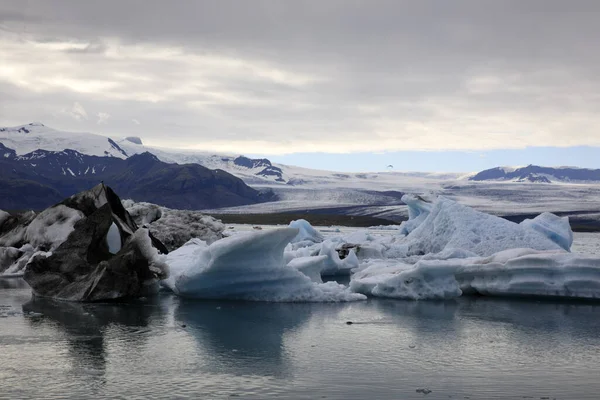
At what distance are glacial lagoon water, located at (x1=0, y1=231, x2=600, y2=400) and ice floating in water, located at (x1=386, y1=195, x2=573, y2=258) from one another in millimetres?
4419

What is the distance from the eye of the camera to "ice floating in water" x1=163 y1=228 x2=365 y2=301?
13.2 meters

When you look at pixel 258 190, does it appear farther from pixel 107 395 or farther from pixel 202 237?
pixel 107 395

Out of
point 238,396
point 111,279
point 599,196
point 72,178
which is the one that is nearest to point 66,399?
point 238,396

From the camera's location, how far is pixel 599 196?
9038 centimetres

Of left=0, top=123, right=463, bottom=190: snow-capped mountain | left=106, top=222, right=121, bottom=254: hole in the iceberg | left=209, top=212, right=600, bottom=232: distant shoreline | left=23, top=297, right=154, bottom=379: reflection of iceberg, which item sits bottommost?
left=209, top=212, right=600, bottom=232: distant shoreline

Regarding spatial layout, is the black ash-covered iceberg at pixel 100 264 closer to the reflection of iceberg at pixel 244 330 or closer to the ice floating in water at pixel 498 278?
the reflection of iceberg at pixel 244 330

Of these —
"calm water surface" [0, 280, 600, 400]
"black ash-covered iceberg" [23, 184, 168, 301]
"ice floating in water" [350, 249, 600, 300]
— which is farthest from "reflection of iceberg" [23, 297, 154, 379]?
"ice floating in water" [350, 249, 600, 300]

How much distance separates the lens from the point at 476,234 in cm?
1961

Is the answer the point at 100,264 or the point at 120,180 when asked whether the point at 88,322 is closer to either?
the point at 100,264

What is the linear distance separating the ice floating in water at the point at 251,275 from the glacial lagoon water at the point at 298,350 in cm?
37

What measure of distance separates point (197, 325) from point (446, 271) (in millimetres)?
5843

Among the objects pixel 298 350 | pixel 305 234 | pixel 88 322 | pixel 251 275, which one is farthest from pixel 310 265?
pixel 305 234

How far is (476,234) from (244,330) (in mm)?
10195

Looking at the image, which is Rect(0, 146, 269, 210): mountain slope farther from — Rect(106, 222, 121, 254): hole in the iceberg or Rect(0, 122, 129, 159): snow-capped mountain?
Rect(106, 222, 121, 254): hole in the iceberg
